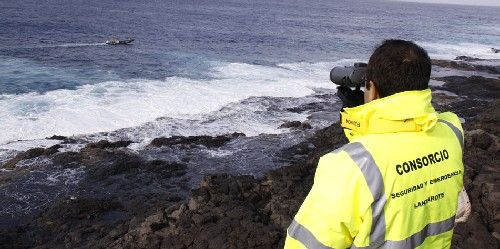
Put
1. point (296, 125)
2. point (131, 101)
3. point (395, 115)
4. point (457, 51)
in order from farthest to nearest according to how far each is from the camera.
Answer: point (457, 51)
point (131, 101)
point (296, 125)
point (395, 115)

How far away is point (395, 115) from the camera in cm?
211

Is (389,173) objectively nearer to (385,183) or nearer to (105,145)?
(385,183)

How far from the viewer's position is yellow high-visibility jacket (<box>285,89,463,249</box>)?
6.48 ft

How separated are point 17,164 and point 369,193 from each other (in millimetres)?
16157

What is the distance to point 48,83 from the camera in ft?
91.0

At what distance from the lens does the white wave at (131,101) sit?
787 inches

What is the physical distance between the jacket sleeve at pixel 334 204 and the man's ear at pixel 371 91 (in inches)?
17.6

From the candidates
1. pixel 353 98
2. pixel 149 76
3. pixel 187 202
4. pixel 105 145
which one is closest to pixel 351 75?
pixel 353 98

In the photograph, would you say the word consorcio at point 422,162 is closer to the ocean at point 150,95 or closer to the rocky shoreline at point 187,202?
the rocky shoreline at point 187,202

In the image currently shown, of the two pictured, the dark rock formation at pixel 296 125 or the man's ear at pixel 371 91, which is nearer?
the man's ear at pixel 371 91

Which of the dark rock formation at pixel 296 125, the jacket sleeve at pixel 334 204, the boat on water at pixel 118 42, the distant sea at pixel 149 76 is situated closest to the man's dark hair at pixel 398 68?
the jacket sleeve at pixel 334 204

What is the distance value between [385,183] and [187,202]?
9.01m

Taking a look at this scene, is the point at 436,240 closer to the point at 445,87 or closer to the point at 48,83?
the point at 48,83

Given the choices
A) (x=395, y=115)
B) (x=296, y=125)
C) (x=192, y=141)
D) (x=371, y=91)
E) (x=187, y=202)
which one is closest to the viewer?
(x=395, y=115)
